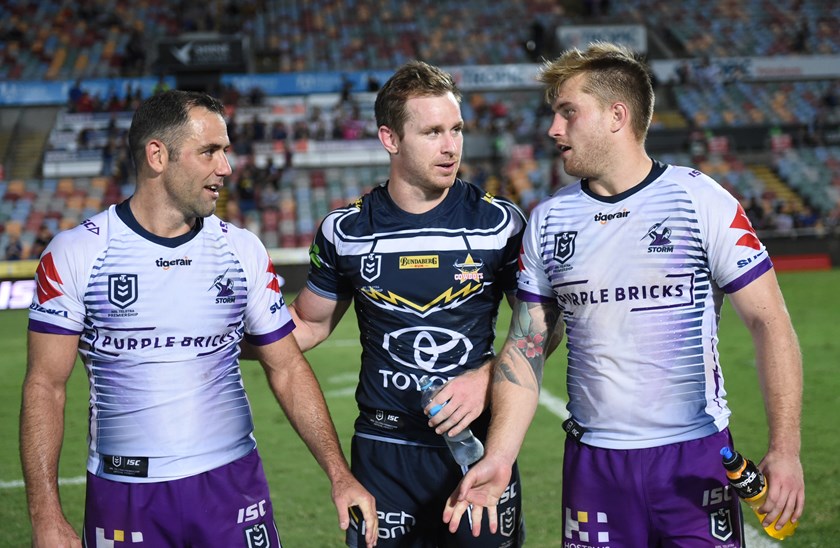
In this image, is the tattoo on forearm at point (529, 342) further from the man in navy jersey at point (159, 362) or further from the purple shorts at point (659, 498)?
the man in navy jersey at point (159, 362)

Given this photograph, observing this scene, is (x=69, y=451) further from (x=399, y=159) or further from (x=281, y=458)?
(x=399, y=159)

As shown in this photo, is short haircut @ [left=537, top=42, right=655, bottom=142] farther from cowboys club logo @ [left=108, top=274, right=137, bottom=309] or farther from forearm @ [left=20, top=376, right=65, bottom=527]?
forearm @ [left=20, top=376, right=65, bottom=527]

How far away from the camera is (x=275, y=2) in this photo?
37.8 meters

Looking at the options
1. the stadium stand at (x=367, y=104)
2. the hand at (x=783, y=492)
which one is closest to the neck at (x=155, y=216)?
the hand at (x=783, y=492)

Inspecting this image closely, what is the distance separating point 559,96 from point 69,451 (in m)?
6.56

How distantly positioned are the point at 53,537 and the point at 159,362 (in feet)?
2.28

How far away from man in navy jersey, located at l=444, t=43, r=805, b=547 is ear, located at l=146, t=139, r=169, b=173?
147 cm

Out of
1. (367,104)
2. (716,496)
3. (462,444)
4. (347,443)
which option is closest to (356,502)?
(462,444)

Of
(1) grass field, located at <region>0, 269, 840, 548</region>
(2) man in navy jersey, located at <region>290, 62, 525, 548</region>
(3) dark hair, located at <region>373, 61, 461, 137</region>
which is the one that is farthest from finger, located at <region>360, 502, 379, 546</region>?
(1) grass field, located at <region>0, 269, 840, 548</region>

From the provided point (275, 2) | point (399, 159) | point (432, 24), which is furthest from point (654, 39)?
point (399, 159)

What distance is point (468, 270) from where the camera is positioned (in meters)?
4.03

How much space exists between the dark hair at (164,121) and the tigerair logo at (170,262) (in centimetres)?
39

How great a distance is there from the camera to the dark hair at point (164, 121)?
3.58 m

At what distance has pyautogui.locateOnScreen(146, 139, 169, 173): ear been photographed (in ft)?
11.8
